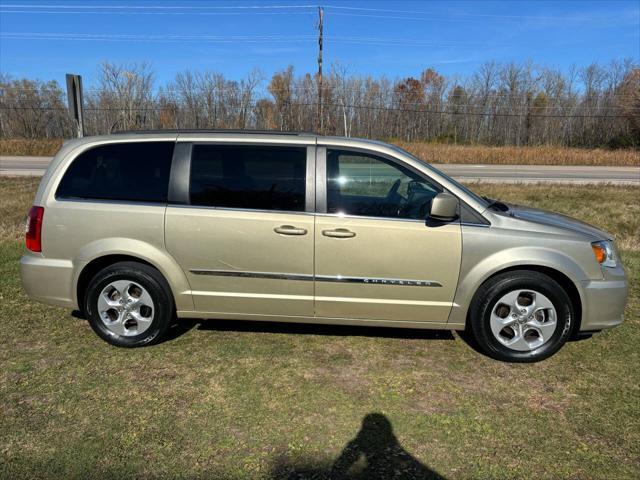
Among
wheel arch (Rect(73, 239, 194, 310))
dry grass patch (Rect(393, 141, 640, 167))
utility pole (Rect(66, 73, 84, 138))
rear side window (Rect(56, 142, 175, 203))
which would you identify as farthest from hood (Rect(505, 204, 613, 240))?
dry grass patch (Rect(393, 141, 640, 167))

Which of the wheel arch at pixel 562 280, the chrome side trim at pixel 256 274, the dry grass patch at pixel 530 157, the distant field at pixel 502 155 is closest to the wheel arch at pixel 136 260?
the chrome side trim at pixel 256 274

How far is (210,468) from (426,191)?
261 centimetres

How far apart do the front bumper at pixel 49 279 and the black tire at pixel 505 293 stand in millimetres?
3487

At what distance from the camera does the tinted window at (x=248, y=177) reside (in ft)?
12.5

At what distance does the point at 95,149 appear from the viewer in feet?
13.1

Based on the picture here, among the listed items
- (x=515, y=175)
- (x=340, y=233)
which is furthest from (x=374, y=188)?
(x=515, y=175)

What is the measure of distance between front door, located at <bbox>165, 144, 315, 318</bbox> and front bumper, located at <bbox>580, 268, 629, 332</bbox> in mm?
2276

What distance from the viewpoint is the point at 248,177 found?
12.7 ft

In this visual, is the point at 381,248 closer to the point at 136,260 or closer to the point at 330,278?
the point at 330,278

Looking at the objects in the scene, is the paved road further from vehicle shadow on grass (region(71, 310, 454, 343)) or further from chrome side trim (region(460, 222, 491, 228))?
chrome side trim (region(460, 222, 491, 228))

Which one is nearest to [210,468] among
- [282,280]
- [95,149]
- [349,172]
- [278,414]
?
[278,414]

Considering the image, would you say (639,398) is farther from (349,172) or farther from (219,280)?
(219,280)

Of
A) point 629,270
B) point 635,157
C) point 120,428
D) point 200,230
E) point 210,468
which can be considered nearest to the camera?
point 210,468

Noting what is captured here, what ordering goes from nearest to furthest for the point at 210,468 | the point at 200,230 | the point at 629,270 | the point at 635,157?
the point at 210,468
the point at 200,230
the point at 629,270
the point at 635,157
